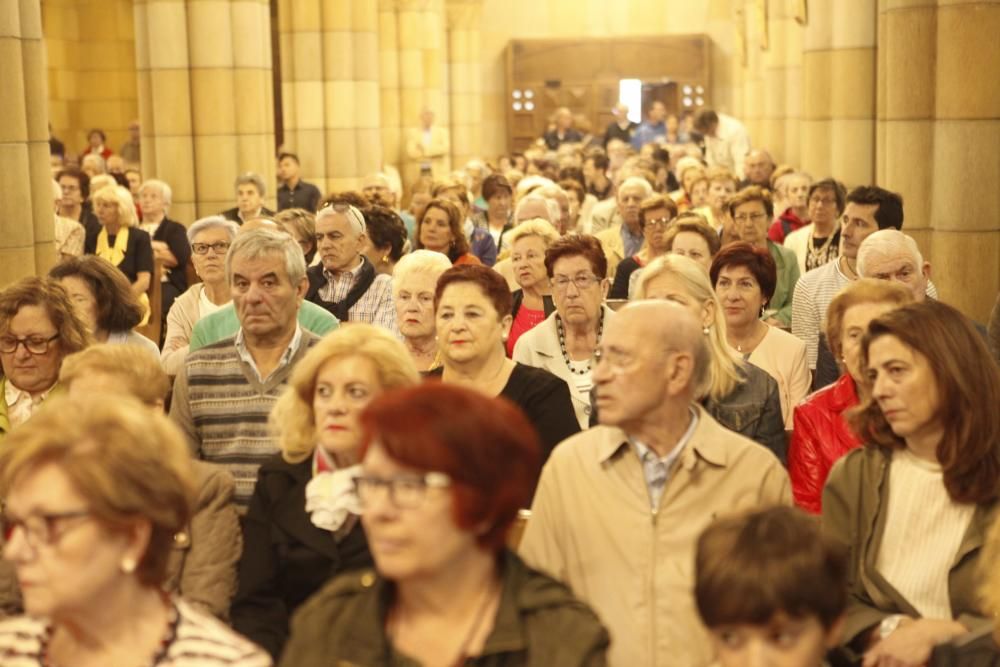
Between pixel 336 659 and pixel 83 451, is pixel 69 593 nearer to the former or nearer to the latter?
pixel 83 451

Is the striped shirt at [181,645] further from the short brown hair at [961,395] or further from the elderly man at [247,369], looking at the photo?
the short brown hair at [961,395]

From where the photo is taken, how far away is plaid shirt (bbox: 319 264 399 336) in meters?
8.81

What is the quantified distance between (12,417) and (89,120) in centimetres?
2441

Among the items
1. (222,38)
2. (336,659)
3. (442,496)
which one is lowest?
(336,659)

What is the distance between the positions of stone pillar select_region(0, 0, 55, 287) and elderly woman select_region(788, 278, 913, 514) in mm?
5697

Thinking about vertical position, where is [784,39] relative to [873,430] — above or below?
above

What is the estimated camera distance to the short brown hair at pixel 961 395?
4.55 metres

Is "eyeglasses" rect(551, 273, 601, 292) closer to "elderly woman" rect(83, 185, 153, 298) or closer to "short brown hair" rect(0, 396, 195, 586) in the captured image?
"short brown hair" rect(0, 396, 195, 586)

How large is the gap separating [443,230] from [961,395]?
6.49m

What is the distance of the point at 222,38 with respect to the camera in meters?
15.8

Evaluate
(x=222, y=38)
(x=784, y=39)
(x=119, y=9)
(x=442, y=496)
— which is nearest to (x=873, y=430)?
(x=442, y=496)

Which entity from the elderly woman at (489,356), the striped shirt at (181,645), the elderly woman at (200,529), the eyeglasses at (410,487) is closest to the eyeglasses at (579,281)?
the elderly woman at (489,356)

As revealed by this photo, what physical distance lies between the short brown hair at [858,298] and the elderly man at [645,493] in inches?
62.7

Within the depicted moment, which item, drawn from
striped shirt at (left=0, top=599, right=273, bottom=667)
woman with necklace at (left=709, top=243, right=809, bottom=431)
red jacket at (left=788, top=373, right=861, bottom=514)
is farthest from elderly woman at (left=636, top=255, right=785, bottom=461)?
striped shirt at (left=0, top=599, right=273, bottom=667)
